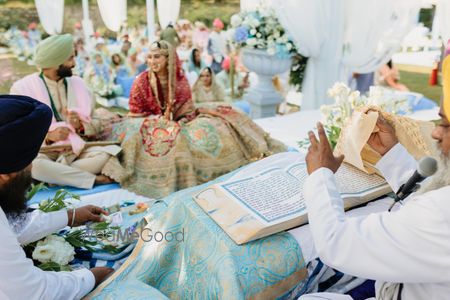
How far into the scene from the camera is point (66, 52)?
11.8 ft

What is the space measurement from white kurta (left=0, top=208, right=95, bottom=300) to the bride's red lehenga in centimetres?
194

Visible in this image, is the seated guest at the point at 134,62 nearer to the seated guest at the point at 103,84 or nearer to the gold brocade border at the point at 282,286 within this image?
the seated guest at the point at 103,84

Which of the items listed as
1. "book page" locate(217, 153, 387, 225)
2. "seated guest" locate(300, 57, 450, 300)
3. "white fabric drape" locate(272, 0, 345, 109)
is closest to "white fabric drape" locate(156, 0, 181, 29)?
"white fabric drape" locate(272, 0, 345, 109)

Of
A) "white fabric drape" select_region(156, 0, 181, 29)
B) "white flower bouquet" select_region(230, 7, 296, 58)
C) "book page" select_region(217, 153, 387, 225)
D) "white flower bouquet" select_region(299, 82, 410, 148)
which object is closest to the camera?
"book page" select_region(217, 153, 387, 225)

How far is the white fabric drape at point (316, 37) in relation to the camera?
5.42m

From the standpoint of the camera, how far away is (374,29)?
5.62 m

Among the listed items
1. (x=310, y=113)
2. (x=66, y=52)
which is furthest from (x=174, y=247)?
(x=310, y=113)

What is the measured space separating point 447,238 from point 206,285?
81 centimetres

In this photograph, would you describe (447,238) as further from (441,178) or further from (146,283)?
(146,283)

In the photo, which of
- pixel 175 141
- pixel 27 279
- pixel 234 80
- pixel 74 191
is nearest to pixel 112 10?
pixel 234 80

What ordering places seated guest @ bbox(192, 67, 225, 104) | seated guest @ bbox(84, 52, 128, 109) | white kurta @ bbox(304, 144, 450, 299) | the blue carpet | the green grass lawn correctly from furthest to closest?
the green grass lawn < seated guest @ bbox(84, 52, 128, 109) < seated guest @ bbox(192, 67, 225, 104) < the blue carpet < white kurta @ bbox(304, 144, 450, 299)

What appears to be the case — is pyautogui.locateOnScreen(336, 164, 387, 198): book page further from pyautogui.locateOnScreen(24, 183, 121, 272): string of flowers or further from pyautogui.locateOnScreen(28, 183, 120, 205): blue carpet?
pyautogui.locateOnScreen(28, 183, 120, 205): blue carpet

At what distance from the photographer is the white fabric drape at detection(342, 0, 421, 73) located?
219 inches

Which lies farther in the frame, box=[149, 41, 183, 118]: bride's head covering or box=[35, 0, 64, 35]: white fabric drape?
box=[35, 0, 64, 35]: white fabric drape
